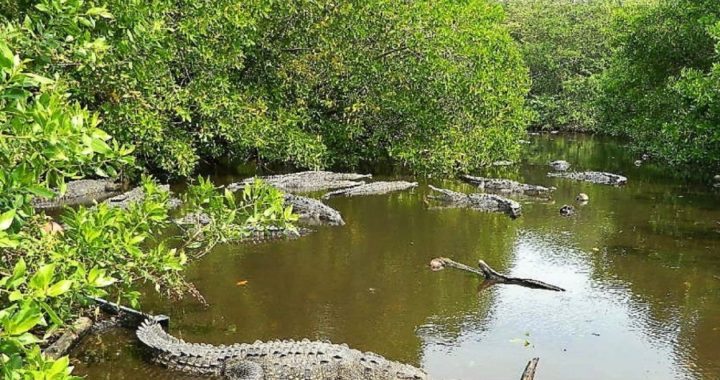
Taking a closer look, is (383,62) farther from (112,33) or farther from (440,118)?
(112,33)

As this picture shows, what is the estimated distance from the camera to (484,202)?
12648 millimetres

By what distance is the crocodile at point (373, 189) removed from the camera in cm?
1369

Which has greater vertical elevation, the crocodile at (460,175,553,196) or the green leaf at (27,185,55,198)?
the green leaf at (27,185,55,198)

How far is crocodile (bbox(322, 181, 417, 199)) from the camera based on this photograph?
13.7 meters

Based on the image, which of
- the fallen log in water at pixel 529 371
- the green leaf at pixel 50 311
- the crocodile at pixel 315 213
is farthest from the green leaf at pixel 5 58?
the crocodile at pixel 315 213

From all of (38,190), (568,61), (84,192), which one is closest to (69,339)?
(38,190)

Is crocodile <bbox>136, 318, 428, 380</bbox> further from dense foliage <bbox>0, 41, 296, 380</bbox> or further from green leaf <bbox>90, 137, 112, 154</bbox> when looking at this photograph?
green leaf <bbox>90, 137, 112, 154</bbox>

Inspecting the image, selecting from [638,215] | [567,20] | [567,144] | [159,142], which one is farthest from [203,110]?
[567,20]

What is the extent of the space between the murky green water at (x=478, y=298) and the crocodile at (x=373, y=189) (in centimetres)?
176

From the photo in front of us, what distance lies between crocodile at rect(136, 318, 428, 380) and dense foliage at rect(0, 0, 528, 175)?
28.0 ft

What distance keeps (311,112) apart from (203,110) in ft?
14.1

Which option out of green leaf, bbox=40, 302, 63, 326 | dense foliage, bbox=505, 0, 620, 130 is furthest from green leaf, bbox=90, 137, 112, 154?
dense foliage, bbox=505, 0, 620, 130

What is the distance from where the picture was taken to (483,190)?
14.8 meters

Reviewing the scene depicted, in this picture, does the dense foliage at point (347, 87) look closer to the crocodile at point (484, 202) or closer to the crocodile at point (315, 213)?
the crocodile at point (484, 202)
